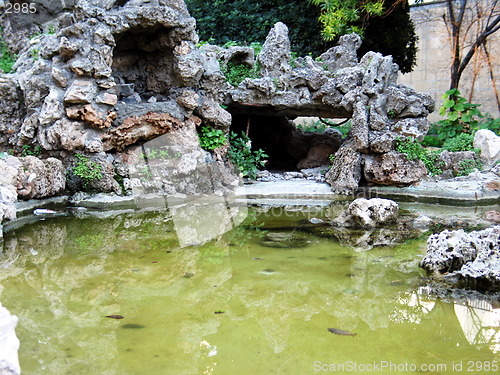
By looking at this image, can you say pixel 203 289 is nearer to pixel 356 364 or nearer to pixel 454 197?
pixel 356 364

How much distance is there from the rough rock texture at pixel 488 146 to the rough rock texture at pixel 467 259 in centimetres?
530

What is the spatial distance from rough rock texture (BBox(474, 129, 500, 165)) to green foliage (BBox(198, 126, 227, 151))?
4802 mm

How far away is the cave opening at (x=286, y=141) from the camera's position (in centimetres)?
1047

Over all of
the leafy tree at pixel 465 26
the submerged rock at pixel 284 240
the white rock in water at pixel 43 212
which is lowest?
the submerged rock at pixel 284 240

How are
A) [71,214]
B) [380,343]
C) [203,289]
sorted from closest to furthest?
1. [380,343]
2. [203,289]
3. [71,214]

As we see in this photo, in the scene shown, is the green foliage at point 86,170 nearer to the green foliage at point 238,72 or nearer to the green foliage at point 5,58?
the green foliage at point 5,58

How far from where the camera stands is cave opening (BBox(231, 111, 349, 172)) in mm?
10469

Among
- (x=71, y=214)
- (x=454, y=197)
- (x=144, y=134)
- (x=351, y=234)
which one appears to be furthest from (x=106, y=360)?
(x=454, y=197)

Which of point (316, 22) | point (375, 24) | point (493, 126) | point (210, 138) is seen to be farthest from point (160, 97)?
point (493, 126)

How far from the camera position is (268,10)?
42.8 feet

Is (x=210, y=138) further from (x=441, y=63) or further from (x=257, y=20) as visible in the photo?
(x=441, y=63)

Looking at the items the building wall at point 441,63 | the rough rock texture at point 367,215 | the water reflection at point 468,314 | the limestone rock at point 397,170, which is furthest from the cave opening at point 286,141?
the water reflection at point 468,314

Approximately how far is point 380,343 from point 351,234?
2.67 m

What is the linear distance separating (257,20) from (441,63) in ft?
17.4
